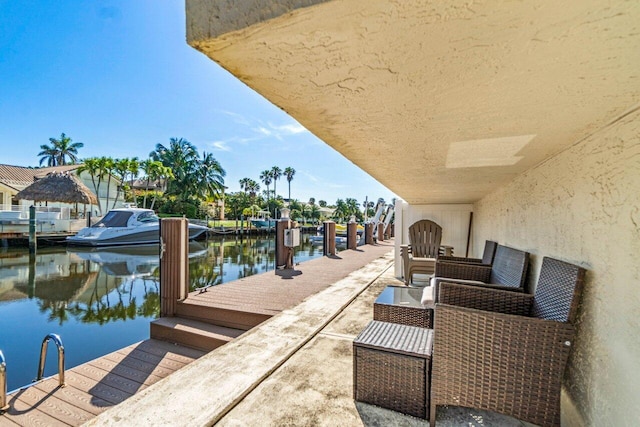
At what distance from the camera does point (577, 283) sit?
1.58 meters

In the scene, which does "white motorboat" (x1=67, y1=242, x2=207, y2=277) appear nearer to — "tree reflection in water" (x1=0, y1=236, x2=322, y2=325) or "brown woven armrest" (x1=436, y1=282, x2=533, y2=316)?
"tree reflection in water" (x1=0, y1=236, x2=322, y2=325)

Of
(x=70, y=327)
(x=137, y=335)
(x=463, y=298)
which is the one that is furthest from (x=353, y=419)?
→ (x=70, y=327)

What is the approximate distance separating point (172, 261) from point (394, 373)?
11.3ft

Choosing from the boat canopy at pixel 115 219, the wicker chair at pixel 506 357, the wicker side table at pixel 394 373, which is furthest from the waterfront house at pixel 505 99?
the boat canopy at pixel 115 219

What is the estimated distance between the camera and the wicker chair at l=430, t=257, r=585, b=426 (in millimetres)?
1459

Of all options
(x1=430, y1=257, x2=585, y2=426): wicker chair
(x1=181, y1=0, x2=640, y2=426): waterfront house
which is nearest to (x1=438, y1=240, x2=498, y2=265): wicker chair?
(x1=181, y1=0, x2=640, y2=426): waterfront house

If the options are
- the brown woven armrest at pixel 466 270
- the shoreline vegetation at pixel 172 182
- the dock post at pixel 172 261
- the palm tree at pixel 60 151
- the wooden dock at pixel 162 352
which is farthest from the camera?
the palm tree at pixel 60 151

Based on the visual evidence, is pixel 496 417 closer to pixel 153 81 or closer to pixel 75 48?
pixel 153 81

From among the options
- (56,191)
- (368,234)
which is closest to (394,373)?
(368,234)

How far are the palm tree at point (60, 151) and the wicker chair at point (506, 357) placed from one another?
5059 centimetres

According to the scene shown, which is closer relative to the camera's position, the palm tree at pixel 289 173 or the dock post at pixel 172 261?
the dock post at pixel 172 261

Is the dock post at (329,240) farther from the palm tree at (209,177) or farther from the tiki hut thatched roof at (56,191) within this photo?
the palm tree at (209,177)

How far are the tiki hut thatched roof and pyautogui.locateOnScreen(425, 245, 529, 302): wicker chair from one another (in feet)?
77.7

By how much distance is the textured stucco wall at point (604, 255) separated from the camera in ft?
4.14
